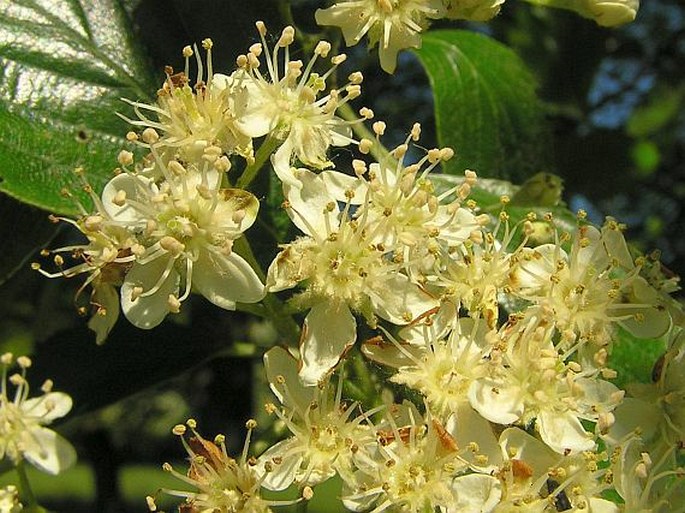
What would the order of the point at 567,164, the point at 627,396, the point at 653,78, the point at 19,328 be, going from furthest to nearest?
the point at 653,78 < the point at 567,164 < the point at 19,328 < the point at 627,396

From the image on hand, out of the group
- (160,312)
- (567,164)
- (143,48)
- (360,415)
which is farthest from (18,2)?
(567,164)

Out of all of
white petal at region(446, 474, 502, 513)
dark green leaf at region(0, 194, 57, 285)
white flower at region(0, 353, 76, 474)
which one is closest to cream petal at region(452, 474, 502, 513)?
white petal at region(446, 474, 502, 513)

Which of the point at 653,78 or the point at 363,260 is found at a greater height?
the point at 363,260

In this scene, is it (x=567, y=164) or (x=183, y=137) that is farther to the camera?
(x=567, y=164)

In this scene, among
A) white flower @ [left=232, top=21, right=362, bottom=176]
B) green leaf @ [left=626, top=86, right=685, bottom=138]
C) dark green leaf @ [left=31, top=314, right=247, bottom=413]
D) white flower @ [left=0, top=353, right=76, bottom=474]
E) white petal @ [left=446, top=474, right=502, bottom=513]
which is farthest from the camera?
green leaf @ [left=626, top=86, right=685, bottom=138]

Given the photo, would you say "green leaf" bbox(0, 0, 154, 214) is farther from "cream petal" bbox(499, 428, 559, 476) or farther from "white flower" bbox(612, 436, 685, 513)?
"white flower" bbox(612, 436, 685, 513)

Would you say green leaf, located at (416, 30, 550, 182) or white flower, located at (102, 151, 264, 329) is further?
green leaf, located at (416, 30, 550, 182)

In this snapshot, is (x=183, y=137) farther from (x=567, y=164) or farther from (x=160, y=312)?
(x=567, y=164)

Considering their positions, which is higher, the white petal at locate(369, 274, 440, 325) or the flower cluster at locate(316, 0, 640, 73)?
the flower cluster at locate(316, 0, 640, 73)
